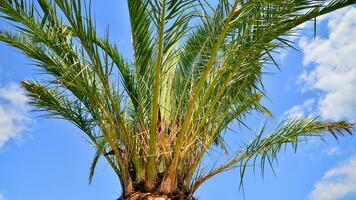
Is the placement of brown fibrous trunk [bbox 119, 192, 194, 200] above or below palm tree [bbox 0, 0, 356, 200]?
below

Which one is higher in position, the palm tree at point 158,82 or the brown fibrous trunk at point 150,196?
the palm tree at point 158,82

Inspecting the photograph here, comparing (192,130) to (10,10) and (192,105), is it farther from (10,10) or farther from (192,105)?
(10,10)

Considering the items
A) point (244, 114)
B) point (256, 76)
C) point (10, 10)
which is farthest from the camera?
point (244, 114)

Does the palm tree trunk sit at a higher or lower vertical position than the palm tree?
lower

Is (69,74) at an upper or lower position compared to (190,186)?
upper

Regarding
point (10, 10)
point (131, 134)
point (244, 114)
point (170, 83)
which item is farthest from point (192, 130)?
point (10, 10)

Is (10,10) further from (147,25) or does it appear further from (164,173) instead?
(164,173)

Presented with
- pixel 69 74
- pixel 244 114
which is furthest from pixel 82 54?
pixel 244 114

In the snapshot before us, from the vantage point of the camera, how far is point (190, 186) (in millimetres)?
5574

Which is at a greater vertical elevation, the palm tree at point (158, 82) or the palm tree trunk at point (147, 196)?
the palm tree at point (158, 82)

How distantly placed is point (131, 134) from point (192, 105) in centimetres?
94

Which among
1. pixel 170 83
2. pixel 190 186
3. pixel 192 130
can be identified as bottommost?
pixel 190 186

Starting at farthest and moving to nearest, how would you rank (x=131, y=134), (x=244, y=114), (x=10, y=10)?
(x=244, y=114) → (x=131, y=134) → (x=10, y=10)

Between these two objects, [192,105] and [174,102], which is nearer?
[192,105]
